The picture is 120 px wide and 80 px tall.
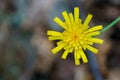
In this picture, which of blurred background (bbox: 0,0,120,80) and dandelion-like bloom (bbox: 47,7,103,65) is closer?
dandelion-like bloom (bbox: 47,7,103,65)

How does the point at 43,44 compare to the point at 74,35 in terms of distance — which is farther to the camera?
the point at 43,44

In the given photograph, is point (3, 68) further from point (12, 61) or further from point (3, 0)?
point (3, 0)

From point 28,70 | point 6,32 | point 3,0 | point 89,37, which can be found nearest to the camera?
point 89,37

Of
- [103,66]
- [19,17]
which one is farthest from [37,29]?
[103,66]

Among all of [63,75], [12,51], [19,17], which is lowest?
[63,75]
